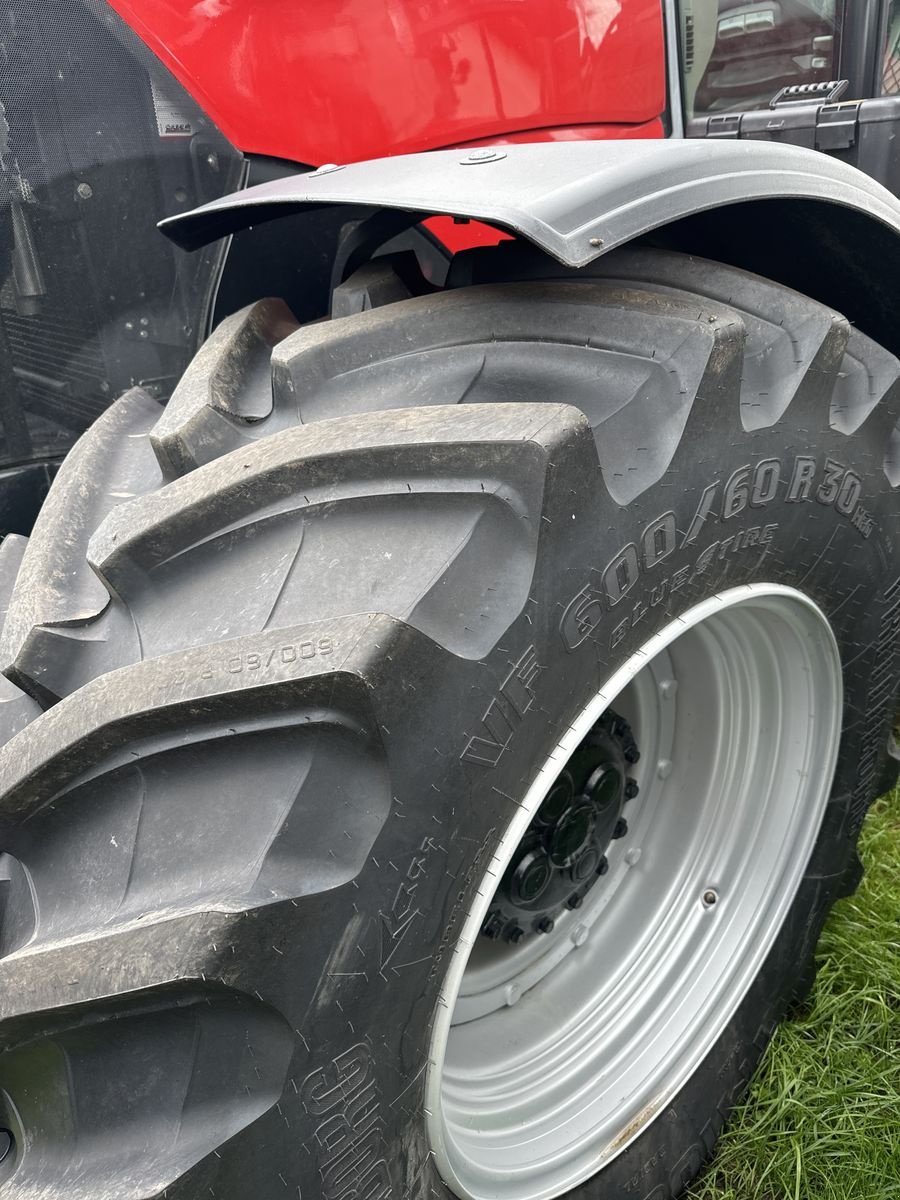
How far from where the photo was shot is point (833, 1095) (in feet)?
4.91

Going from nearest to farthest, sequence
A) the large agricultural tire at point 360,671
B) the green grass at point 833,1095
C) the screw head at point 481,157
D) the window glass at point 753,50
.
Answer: the large agricultural tire at point 360,671
the screw head at point 481,157
the green grass at point 833,1095
the window glass at point 753,50

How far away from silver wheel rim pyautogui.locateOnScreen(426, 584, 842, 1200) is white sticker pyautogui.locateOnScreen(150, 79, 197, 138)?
0.81 metres

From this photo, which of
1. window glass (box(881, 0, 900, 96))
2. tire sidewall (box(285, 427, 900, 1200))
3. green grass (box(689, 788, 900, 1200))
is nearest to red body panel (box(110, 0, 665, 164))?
window glass (box(881, 0, 900, 96))

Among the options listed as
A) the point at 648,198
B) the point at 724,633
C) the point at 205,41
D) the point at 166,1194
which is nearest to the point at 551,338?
the point at 648,198

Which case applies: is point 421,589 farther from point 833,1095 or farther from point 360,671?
point 833,1095

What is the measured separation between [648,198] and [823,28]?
3.38 feet

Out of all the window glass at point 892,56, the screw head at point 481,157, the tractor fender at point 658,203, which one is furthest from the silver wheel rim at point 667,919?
the window glass at point 892,56

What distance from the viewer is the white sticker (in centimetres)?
128

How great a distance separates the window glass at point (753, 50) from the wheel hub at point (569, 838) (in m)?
1.03

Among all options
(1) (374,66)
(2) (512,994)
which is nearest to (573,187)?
(1) (374,66)

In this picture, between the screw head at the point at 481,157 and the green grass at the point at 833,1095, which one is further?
the green grass at the point at 833,1095

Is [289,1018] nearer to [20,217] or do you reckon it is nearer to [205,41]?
[20,217]

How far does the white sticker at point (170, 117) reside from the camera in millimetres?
Answer: 1275

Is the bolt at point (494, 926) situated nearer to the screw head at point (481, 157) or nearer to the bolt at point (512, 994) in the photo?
the bolt at point (512, 994)
